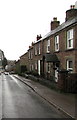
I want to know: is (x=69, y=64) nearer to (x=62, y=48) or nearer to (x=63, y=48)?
(x=63, y=48)

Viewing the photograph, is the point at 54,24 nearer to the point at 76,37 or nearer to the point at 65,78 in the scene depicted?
the point at 76,37

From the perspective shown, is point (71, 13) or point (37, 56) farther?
point (37, 56)

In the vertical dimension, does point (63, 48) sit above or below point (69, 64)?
above

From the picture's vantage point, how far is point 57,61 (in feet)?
86.4

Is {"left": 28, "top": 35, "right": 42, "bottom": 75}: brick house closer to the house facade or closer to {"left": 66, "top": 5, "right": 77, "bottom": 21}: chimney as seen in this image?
the house facade

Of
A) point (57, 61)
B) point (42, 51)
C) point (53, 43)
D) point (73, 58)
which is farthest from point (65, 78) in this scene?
point (42, 51)

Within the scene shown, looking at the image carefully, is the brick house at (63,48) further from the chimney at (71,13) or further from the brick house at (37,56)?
the brick house at (37,56)

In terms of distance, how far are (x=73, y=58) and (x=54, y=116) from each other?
39.2 feet

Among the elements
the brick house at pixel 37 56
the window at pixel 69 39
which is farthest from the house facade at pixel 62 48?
the brick house at pixel 37 56

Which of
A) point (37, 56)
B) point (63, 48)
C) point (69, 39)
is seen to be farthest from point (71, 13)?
point (37, 56)

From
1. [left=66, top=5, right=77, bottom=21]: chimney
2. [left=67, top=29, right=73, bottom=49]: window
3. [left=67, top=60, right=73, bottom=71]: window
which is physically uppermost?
[left=66, top=5, right=77, bottom=21]: chimney

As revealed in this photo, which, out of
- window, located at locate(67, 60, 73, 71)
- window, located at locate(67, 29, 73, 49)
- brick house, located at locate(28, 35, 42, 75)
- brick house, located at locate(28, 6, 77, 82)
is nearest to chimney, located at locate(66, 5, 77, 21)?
brick house, located at locate(28, 6, 77, 82)

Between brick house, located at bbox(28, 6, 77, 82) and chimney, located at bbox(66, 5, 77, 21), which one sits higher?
chimney, located at bbox(66, 5, 77, 21)

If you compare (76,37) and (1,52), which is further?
(1,52)
